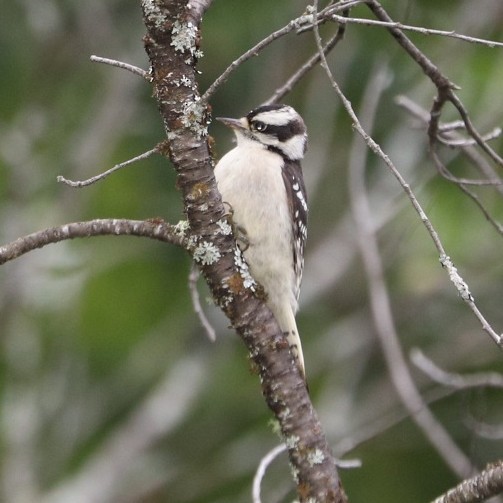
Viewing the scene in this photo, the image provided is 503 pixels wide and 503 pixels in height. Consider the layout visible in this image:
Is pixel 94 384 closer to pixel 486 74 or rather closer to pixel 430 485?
pixel 430 485

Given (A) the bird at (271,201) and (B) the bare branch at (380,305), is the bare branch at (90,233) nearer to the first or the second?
(A) the bird at (271,201)

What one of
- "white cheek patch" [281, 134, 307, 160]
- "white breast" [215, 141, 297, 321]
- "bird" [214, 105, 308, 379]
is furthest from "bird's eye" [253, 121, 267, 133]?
"white breast" [215, 141, 297, 321]

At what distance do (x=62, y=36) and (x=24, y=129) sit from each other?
0.94 meters

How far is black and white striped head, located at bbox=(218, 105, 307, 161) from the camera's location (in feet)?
17.8

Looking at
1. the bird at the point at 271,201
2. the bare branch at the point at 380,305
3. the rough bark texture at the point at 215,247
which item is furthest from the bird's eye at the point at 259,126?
the rough bark texture at the point at 215,247

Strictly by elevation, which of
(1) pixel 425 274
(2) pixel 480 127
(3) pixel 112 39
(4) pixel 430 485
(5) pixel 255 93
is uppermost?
(3) pixel 112 39

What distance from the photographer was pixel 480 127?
8.59 m

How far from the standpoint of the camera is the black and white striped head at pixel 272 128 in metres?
5.43

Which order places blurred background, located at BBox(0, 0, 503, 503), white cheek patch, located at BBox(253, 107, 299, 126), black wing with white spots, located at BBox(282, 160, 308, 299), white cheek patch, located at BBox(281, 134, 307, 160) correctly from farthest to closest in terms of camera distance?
1. blurred background, located at BBox(0, 0, 503, 503)
2. white cheek patch, located at BBox(281, 134, 307, 160)
3. white cheek patch, located at BBox(253, 107, 299, 126)
4. black wing with white spots, located at BBox(282, 160, 308, 299)

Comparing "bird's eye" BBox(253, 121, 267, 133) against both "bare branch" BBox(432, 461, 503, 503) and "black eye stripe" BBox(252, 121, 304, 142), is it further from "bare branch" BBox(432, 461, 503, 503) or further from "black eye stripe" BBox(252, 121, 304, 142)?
"bare branch" BBox(432, 461, 503, 503)

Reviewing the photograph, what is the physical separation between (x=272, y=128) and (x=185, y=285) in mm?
4186

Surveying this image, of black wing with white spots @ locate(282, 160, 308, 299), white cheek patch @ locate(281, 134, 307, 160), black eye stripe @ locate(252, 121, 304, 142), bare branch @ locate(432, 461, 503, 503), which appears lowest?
bare branch @ locate(432, 461, 503, 503)

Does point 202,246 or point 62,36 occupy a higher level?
point 62,36

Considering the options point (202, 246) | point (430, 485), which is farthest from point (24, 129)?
point (202, 246)
